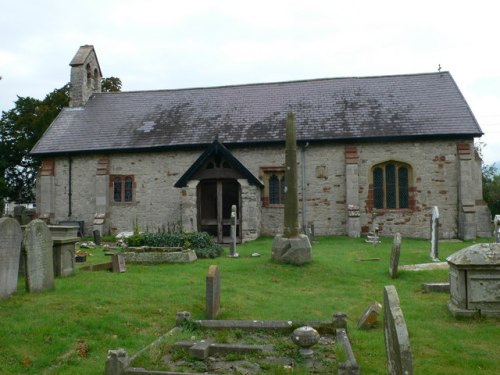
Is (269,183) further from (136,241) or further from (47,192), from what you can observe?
(47,192)

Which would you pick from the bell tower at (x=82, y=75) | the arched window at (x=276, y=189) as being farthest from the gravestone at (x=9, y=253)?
the bell tower at (x=82, y=75)

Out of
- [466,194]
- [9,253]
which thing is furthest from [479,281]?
[466,194]

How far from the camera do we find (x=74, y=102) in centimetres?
2936

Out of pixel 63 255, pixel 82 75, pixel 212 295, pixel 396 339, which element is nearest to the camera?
pixel 396 339

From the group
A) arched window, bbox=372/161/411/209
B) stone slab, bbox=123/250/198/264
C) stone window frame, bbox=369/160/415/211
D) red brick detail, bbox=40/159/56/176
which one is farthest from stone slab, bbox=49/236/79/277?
red brick detail, bbox=40/159/56/176

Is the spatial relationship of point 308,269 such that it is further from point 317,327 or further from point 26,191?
point 26,191

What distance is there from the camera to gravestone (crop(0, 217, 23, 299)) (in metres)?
8.86

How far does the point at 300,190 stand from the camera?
2391 cm

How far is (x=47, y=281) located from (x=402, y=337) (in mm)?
7910

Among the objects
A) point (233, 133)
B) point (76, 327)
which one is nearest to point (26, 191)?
point (233, 133)

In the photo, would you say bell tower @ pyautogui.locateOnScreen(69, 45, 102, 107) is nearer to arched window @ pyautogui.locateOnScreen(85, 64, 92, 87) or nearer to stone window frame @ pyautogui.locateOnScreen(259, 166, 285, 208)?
arched window @ pyautogui.locateOnScreen(85, 64, 92, 87)

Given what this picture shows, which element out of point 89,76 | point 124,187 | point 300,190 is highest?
point 89,76

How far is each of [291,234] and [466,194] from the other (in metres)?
12.4

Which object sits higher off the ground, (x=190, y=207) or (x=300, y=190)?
(x=300, y=190)
